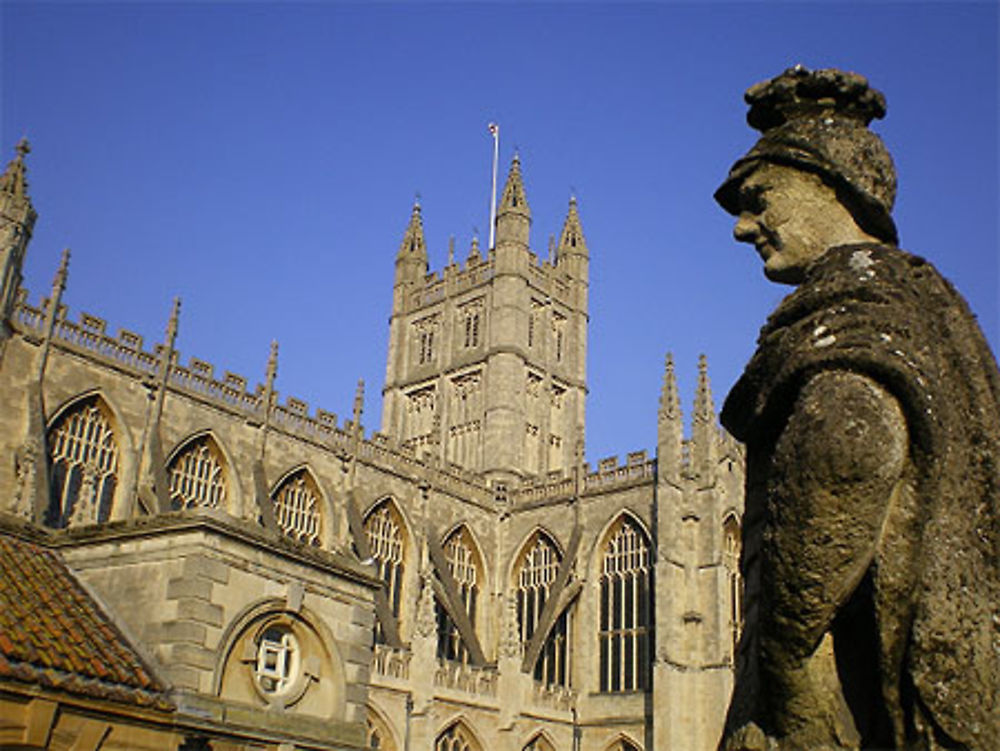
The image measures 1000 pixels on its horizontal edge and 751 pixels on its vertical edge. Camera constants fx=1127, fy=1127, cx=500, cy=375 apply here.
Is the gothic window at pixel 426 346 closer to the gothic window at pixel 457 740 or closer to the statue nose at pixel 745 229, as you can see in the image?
the gothic window at pixel 457 740

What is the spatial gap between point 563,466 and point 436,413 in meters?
5.08

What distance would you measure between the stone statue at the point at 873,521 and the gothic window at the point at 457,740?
26601 millimetres

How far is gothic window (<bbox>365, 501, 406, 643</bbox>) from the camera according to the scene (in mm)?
32469

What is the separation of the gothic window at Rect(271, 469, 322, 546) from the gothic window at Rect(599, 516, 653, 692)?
8.69 m

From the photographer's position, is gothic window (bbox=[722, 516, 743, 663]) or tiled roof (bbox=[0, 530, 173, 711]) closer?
tiled roof (bbox=[0, 530, 173, 711])

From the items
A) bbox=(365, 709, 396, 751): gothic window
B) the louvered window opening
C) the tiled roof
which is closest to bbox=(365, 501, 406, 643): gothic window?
the louvered window opening

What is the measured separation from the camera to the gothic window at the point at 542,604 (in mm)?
33281

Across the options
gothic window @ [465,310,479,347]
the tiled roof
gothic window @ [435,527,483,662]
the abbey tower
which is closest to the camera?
the tiled roof

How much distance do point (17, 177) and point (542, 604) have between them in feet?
63.2

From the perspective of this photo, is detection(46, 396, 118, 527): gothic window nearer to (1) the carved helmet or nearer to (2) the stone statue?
(1) the carved helmet

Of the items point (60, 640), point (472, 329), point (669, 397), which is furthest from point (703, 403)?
point (60, 640)

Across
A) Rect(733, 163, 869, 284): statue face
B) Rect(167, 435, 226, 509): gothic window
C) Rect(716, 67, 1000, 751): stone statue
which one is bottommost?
Rect(716, 67, 1000, 751): stone statue

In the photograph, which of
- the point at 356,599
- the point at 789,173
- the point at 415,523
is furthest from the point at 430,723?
the point at 789,173

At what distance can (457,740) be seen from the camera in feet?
92.6
